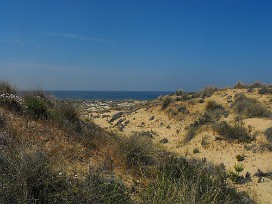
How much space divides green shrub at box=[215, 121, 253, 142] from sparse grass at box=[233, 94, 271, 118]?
329 centimetres

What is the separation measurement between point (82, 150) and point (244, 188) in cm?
556

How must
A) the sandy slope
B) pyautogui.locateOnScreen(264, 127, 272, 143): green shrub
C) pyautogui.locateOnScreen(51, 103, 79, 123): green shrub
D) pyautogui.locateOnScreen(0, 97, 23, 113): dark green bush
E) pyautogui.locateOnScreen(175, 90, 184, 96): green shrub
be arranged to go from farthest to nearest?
1. pyautogui.locateOnScreen(175, 90, 184, 96): green shrub
2. pyautogui.locateOnScreen(264, 127, 272, 143): green shrub
3. the sandy slope
4. pyautogui.locateOnScreen(51, 103, 79, 123): green shrub
5. pyautogui.locateOnScreen(0, 97, 23, 113): dark green bush

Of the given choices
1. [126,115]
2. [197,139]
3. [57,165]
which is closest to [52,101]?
[57,165]

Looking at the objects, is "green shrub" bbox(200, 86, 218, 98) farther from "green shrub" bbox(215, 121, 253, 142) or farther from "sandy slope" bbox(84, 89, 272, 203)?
"green shrub" bbox(215, 121, 253, 142)

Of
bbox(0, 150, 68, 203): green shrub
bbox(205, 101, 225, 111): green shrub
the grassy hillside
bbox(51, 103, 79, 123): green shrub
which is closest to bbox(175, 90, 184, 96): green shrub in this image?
bbox(205, 101, 225, 111): green shrub

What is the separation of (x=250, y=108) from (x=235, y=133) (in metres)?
4.81

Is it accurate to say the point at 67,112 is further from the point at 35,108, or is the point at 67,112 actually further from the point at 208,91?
the point at 208,91

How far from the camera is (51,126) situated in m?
9.48

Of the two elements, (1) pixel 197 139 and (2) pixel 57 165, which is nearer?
(2) pixel 57 165

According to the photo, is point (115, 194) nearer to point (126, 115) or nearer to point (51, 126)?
point (51, 126)

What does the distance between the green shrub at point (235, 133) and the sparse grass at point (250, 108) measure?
3.29 m

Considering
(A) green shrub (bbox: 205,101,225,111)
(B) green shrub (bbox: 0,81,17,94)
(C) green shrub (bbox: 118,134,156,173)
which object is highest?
(B) green shrub (bbox: 0,81,17,94)

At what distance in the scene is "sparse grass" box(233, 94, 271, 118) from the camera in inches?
820

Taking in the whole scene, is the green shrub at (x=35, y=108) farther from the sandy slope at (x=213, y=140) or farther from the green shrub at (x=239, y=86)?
the green shrub at (x=239, y=86)
